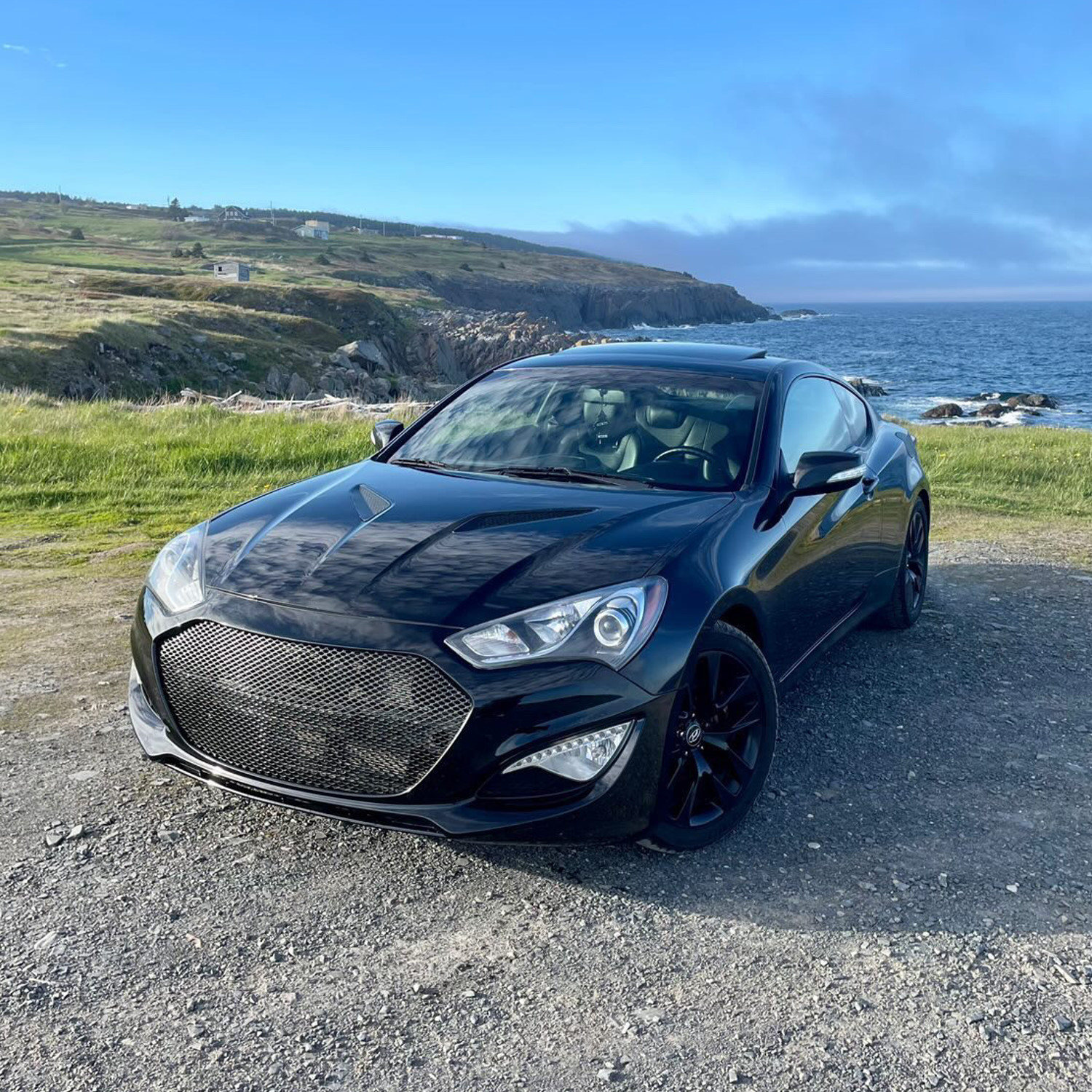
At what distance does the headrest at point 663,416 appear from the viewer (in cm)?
472

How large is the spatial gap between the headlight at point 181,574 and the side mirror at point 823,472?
2330mm

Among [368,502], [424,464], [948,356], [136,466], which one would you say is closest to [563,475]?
[424,464]

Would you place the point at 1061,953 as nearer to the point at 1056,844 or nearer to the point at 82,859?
the point at 1056,844

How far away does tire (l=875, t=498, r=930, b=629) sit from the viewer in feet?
20.2

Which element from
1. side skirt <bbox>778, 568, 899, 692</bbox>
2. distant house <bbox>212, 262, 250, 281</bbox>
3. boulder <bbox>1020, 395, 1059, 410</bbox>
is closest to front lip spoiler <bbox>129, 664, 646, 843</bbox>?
side skirt <bbox>778, 568, 899, 692</bbox>

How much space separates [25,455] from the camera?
10555 mm

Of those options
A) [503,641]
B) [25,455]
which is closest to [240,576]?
[503,641]

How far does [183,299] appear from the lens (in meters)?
60.8

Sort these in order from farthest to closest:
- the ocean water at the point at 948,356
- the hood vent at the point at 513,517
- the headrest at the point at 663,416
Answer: the ocean water at the point at 948,356 < the headrest at the point at 663,416 < the hood vent at the point at 513,517

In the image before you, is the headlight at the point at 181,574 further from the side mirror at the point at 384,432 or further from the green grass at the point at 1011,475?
the green grass at the point at 1011,475

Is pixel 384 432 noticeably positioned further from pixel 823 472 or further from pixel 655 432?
pixel 823 472

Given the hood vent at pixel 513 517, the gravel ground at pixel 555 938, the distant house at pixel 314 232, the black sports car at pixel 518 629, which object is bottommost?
the gravel ground at pixel 555 938

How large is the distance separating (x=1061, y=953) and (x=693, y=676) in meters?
1.30

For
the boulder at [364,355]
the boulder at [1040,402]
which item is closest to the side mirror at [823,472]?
the boulder at [364,355]
